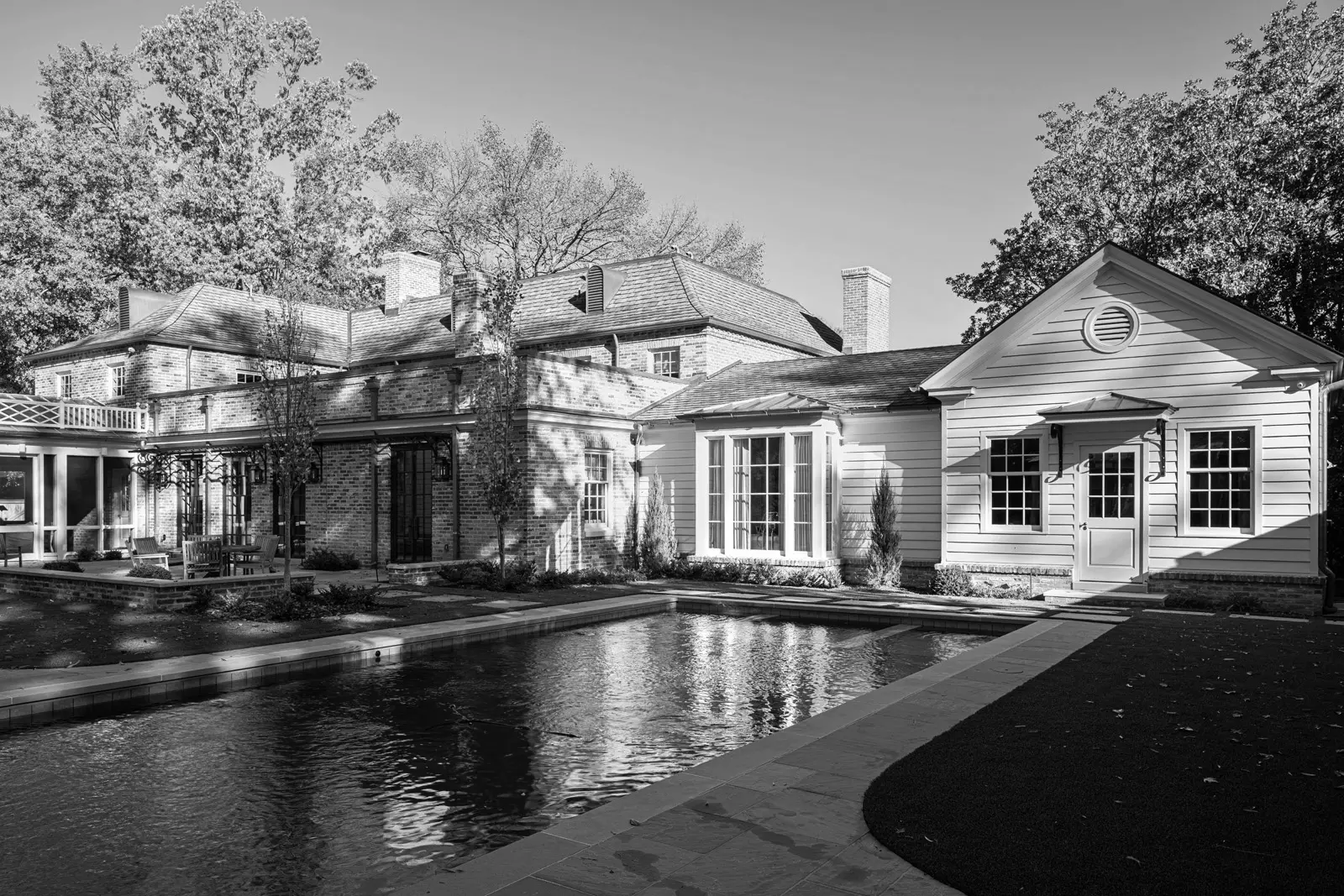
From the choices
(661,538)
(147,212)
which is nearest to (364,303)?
(147,212)

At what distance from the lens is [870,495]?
17.2m

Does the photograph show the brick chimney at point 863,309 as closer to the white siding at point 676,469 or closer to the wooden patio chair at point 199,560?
the white siding at point 676,469

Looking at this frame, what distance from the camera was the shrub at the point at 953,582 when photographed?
15.6 meters

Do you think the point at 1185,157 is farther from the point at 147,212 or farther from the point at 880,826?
the point at 147,212

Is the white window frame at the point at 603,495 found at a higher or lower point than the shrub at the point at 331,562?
higher

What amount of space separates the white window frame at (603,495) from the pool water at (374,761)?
305 inches

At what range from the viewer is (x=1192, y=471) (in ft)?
45.7

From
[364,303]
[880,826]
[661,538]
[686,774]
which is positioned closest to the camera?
[880,826]

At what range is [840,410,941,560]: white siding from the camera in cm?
1659

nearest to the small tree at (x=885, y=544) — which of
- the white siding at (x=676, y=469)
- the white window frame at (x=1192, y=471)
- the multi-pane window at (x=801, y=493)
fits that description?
the multi-pane window at (x=801, y=493)

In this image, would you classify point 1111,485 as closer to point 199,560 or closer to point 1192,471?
point 1192,471

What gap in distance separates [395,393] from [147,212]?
1995 centimetres

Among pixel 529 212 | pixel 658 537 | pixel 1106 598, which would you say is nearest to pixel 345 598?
pixel 658 537

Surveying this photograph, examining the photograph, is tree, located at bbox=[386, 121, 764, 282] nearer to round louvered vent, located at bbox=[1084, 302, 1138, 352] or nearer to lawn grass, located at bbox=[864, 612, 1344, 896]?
round louvered vent, located at bbox=[1084, 302, 1138, 352]
